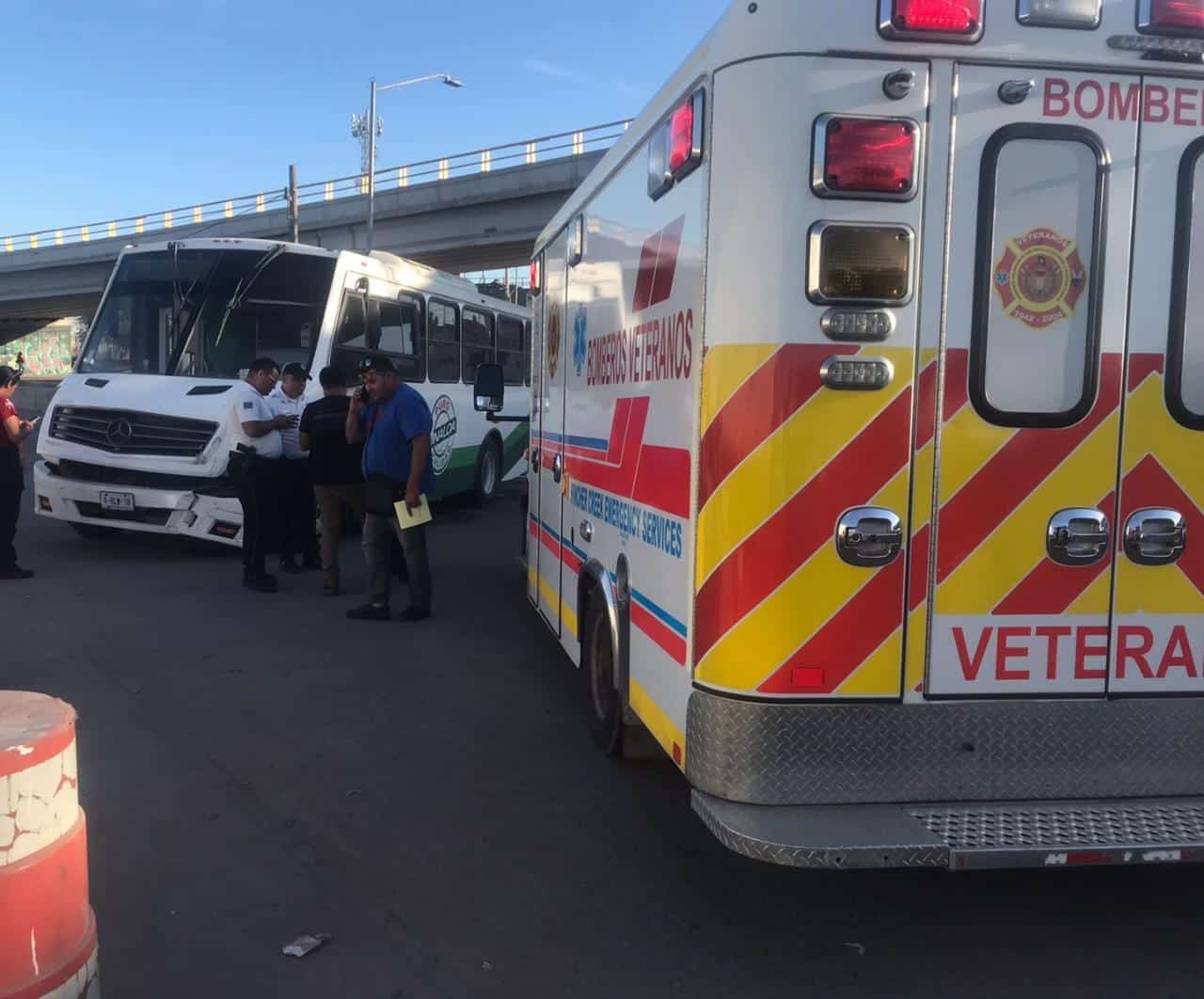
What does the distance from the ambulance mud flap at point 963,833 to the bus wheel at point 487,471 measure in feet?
38.9

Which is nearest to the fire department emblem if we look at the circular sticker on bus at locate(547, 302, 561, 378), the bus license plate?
the circular sticker on bus at locate(547, 302, 561, 378)

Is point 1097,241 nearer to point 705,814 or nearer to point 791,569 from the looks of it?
point 791,569

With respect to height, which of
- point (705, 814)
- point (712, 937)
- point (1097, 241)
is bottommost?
point (712, 937)

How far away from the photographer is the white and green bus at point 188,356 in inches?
386

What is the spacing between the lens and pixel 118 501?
9.88m

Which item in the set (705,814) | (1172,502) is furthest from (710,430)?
(1172,502)

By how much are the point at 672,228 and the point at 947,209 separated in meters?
0.94

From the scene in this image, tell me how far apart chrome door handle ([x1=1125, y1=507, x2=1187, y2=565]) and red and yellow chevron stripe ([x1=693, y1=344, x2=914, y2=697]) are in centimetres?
73

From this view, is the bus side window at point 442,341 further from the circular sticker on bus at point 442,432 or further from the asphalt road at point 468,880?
the asphalt road at point 468,880

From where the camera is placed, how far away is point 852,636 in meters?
3.32

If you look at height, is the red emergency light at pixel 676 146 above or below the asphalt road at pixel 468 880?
above

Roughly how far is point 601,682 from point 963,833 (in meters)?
2.29

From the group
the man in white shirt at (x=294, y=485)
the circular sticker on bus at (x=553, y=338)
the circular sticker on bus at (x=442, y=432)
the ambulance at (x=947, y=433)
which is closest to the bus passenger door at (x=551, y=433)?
the circular sticker on bus at (x=553, y=338)

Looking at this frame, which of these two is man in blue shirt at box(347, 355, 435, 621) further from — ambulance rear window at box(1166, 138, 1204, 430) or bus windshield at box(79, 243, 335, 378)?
ambulance rear window at box(1166, 138, 1204, 430)
